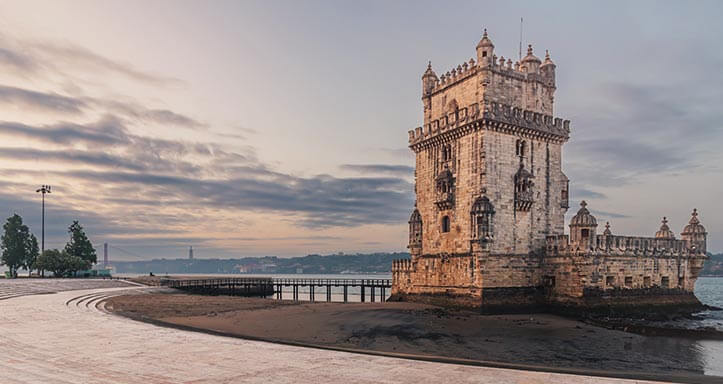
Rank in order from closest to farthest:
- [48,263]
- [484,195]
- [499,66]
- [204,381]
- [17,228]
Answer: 1. [204,381]
2. [484,195]
3. [499,66]
4. [48,263]
5. [17,228]

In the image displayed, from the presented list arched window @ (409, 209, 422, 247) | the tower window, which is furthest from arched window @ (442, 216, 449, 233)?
the tower window

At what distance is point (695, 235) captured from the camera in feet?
141

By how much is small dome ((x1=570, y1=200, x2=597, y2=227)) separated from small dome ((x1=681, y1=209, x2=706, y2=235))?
14.4 m

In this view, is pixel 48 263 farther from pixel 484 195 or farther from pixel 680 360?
pixel 680 360

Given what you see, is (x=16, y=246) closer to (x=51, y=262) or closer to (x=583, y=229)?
(x=51, y=262)

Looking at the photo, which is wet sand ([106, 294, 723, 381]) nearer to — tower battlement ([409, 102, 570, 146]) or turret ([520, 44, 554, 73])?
tower battlement ([409, 102, 570, 146])

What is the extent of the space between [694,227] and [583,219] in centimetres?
1552

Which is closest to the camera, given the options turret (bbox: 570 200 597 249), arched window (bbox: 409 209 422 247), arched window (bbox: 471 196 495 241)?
arched window (bbox: 471 196 495 241)

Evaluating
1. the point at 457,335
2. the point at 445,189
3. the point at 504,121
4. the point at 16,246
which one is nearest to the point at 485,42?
the point at 504,121

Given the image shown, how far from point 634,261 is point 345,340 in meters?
27.1

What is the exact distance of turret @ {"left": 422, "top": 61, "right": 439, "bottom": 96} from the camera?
43094 millimetres

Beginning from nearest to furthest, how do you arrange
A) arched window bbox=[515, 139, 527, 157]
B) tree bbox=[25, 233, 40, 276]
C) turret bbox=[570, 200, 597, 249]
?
turret bbox=[570, 200, 597, 249] → arched window bbox=[515, 139, 527, 157] → tree bbox=[25, 233, 40, 276]

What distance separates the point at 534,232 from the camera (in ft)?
123

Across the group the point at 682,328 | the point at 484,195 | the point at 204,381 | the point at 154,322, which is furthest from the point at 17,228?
the point at 682,328
